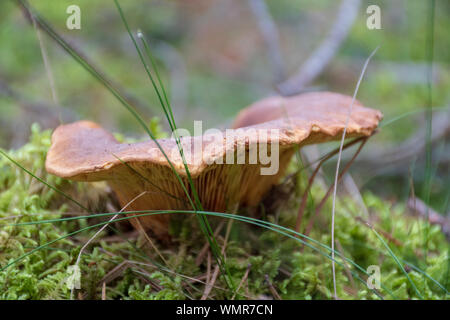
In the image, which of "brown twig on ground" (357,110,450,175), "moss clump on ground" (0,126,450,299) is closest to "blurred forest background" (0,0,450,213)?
"brown twig on ground" (357,110,450,175)

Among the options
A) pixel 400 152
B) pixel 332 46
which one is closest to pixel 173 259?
pixel 400 152

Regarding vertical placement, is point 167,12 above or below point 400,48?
above

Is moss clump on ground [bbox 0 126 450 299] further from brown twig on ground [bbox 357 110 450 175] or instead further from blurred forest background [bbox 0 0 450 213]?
brown twig on ground [bbox 357 110 450 175]

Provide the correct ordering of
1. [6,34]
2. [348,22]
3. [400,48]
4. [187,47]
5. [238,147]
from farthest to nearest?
1. [187,47]
2. [400,48]
3. [6,34]
4. [348,22]
5. [238,147]

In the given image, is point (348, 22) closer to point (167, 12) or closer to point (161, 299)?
point (161, 299)

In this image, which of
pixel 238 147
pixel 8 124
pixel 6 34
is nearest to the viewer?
pixel 238 147

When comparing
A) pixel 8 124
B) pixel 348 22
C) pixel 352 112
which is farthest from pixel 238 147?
pixel 8 124

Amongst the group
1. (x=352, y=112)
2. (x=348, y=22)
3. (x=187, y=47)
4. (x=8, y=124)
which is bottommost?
(x=352, y=112)
